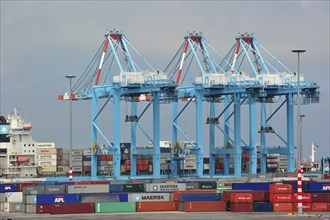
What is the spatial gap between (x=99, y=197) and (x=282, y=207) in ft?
50.0

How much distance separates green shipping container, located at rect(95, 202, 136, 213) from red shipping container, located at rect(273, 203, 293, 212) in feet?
38.0

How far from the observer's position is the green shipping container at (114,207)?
236ft

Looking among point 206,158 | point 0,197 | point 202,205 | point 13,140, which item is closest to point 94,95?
point 13,140

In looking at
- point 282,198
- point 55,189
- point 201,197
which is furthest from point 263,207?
point 55,189

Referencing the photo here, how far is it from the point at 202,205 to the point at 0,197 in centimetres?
1894

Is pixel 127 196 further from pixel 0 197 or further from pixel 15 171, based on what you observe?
pixel 15 171

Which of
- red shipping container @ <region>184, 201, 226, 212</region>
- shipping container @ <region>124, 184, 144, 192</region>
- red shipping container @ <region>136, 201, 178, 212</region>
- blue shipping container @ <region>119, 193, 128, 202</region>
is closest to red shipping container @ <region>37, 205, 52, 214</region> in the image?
blue shipping container @ <region>119, 193, 128, 202</region>

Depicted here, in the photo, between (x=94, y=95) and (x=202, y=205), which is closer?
(x=202, y=205)

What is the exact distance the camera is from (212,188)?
3386 inches

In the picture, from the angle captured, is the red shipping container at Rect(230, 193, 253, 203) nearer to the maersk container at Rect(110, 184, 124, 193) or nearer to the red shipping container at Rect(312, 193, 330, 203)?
the red shipping container at Rect(312, 193, 330, 203)

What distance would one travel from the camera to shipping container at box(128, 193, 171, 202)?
73.9m

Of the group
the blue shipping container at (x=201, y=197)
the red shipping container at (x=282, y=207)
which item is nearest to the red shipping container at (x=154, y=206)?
the blue shipping container at (x=201, y=197)

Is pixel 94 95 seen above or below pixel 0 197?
above

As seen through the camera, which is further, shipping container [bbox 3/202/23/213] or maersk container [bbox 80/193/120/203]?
shipping container [bbox 3/202/23/213]
